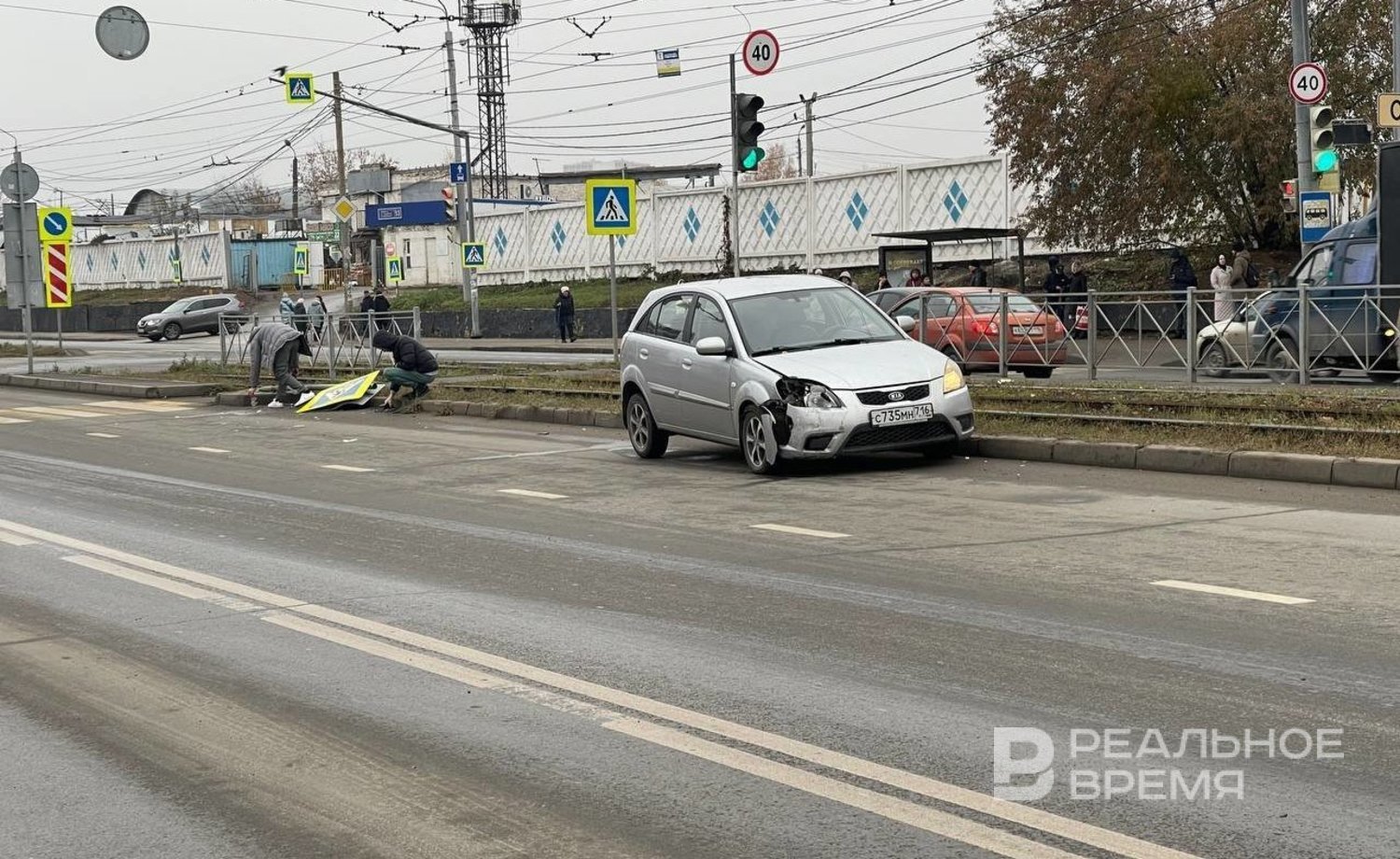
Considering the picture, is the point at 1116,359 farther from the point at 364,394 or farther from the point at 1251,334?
the point at 364,394

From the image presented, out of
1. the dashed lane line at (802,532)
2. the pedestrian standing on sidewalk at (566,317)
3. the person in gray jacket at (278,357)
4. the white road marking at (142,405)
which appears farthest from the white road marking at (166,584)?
the pedestrian standing on sidewalk at (566,317)

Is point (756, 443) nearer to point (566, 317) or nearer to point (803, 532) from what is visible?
point (803, 532)

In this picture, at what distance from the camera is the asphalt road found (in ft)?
15.4

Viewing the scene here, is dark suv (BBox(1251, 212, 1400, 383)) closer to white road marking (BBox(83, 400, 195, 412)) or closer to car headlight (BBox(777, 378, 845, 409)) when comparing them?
car headlight (BBox(777, 378, 845, 409))

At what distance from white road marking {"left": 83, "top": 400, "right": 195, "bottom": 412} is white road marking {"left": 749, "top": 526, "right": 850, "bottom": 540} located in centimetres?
1609

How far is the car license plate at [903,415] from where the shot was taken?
13289mm

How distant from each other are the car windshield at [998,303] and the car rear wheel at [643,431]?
305 inches

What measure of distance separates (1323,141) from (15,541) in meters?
18.1

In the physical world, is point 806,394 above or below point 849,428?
above

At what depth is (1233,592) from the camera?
306 inches

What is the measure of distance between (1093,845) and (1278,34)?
31202 mm

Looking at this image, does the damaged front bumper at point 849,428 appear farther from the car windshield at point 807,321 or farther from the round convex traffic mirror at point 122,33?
the round convex traffic mirror at point 122,33

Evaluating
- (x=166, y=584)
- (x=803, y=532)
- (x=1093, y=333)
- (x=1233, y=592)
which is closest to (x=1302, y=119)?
(x=1093, y=333)

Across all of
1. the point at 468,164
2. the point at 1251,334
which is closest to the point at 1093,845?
the point at 1251,334
